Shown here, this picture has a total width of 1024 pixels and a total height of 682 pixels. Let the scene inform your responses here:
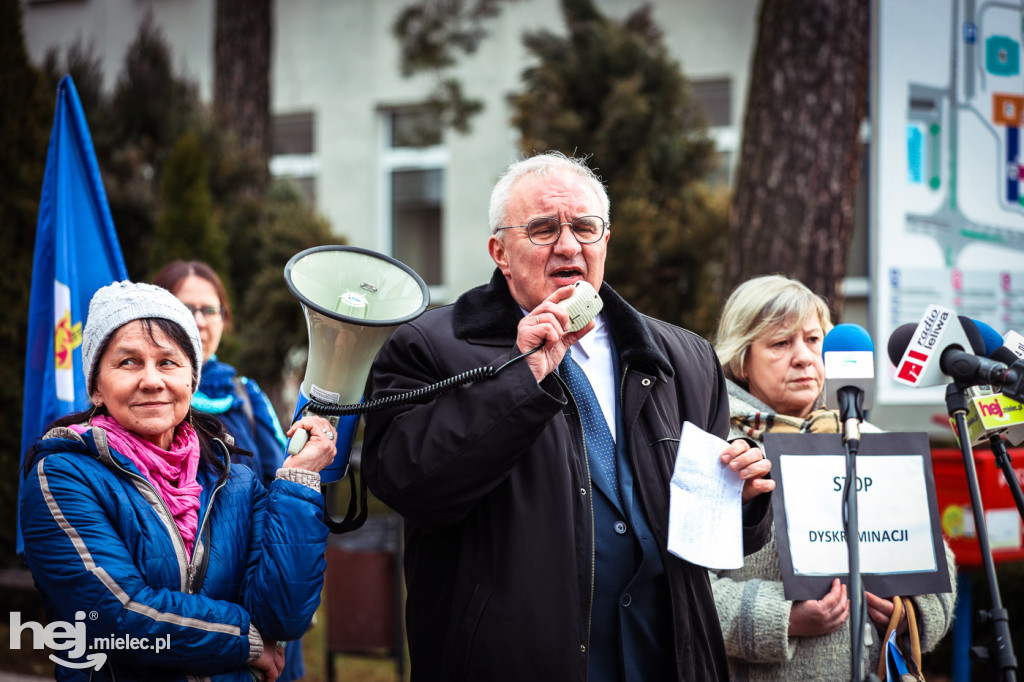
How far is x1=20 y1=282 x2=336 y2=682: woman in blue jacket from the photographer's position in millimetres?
2344

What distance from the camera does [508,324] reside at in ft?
8.61

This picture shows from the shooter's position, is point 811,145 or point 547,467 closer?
point 547,467

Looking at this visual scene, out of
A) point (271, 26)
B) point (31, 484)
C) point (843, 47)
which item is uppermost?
point (271, 26)

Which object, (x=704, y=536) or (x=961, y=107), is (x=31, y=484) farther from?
(x=961, y=107)

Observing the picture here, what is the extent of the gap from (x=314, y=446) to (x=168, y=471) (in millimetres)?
398

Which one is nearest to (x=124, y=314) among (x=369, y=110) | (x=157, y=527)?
(x=157, y=527)

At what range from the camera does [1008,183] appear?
502 centimetres

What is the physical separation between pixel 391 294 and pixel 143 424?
77 centimetres

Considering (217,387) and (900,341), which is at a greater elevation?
(900,341)

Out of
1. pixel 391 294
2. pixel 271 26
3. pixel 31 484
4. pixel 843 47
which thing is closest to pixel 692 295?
pixel 843 47

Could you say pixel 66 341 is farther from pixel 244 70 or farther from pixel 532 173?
pixel 244 70

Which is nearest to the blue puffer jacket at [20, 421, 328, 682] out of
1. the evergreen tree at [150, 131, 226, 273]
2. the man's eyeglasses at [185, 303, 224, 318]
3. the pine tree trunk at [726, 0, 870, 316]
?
the man's eyeglasses at [185, 303, 224, 318]

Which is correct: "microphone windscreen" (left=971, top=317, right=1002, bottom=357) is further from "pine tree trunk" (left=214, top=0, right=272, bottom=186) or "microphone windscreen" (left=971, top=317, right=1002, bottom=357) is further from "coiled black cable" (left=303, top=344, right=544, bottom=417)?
"pine tree trunk" (left=214, top=0, right=272, bottom=186)

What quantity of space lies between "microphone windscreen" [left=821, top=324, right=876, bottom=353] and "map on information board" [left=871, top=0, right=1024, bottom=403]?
2.63 m
